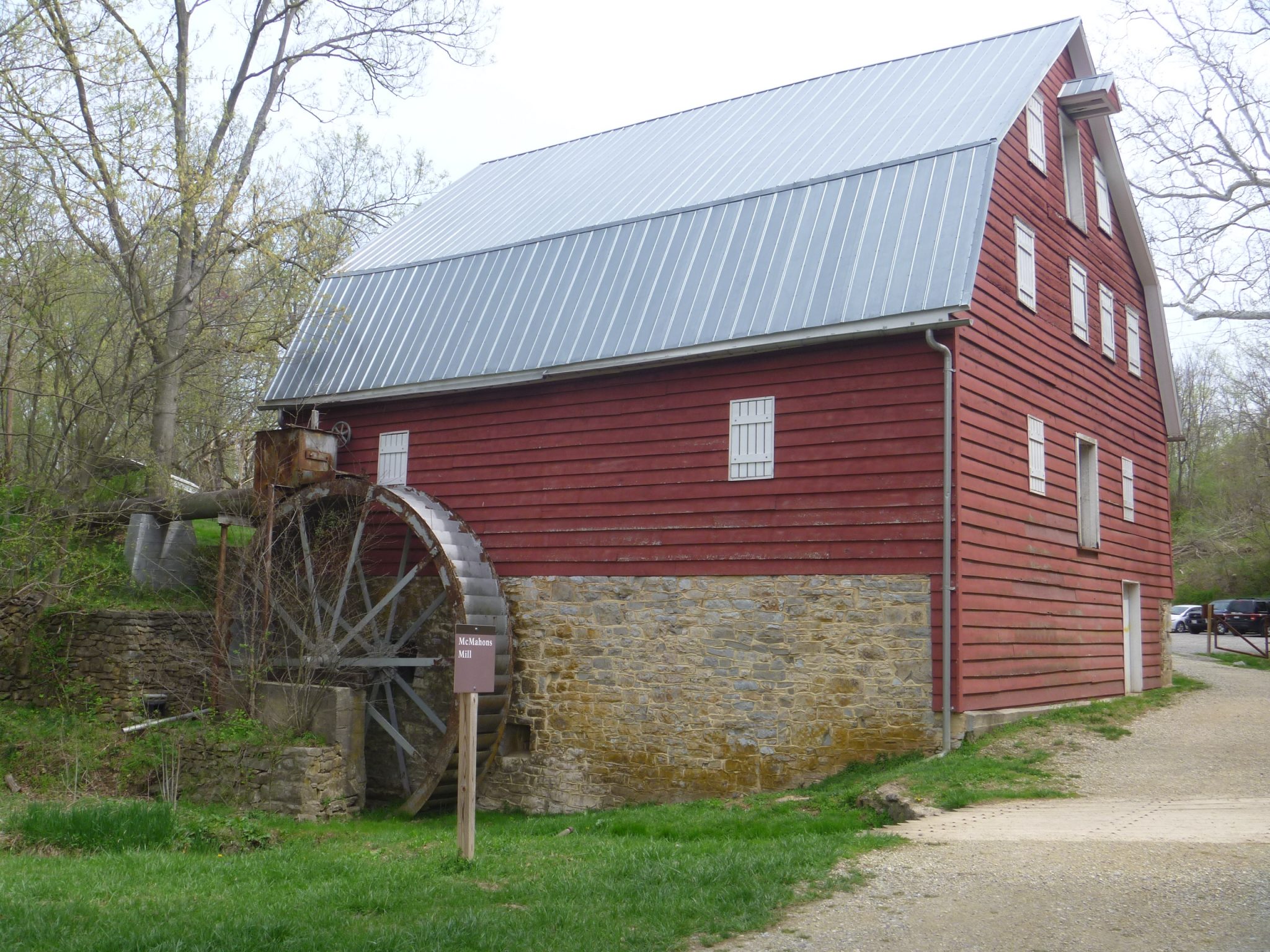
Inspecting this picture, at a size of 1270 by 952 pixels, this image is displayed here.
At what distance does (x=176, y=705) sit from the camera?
1589cm

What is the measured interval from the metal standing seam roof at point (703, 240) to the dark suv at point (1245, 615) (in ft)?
79.3

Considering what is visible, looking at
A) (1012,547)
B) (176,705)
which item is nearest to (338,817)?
(176,705)

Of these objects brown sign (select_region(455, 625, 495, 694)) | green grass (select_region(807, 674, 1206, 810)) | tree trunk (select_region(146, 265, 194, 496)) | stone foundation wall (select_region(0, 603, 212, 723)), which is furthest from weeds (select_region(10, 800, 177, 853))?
tree trunk (select_region(146, 265, 194, 496))

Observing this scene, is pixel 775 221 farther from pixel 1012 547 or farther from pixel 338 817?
pixel 338 817

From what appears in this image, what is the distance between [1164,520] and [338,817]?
14.0m

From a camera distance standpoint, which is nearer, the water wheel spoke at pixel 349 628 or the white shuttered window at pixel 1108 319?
the water wheel spoke at pixel 349 628

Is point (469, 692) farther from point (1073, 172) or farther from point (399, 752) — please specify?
point (1073, 172)

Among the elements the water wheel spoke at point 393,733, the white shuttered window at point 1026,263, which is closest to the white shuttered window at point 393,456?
the water wheel spoke at point 393,733

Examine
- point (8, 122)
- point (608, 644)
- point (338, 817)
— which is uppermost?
point (8, 122)

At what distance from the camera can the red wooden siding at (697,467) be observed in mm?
12367

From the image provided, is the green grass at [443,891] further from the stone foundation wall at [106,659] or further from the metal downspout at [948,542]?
the stone foundation wall at [106,659]

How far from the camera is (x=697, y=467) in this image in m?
13.8

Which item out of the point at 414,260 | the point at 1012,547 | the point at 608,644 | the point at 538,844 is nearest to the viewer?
the point at 538,844

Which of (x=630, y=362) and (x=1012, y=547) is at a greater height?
(x=630, y=362)
